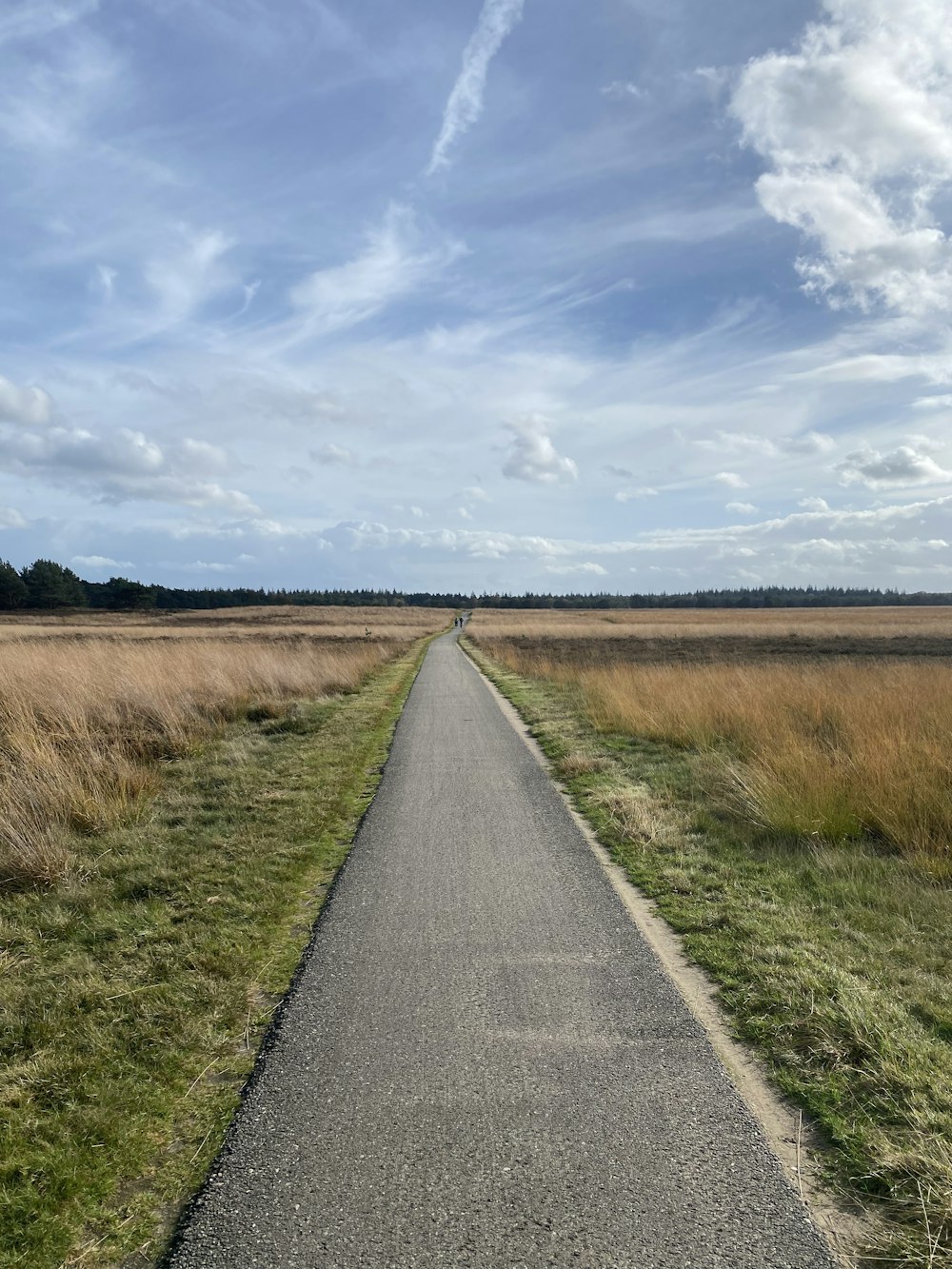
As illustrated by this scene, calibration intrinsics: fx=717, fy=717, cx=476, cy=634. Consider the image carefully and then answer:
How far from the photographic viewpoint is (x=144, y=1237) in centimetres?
245

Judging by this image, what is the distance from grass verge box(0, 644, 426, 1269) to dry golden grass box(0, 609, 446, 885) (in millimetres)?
439

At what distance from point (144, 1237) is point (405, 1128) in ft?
3.14

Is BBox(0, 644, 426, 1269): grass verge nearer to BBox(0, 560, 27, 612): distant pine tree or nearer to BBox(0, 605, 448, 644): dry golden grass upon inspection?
BBox(0, 605, 448, 644): dry golden grass

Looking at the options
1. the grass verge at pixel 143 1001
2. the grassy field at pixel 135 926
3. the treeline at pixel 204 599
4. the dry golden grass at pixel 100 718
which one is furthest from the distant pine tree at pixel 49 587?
the grass verge at pixel 143 1001

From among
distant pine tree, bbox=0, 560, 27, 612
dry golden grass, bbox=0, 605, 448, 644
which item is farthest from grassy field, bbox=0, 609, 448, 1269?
distant pine tree, bbox=0, 560, 27, 612

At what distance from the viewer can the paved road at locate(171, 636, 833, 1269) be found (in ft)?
7.77

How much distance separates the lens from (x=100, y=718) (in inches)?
439

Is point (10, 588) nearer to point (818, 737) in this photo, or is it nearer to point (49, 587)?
point (49, 587)

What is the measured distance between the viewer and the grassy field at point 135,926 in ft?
9.00

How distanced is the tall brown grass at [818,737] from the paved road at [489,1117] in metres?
3.19

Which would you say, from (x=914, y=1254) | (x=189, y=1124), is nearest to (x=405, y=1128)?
(x=189, y=1124)

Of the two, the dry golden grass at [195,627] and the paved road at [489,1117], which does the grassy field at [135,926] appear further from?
the dry golden grass at [195,627]

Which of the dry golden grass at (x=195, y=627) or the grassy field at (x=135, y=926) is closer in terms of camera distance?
the grassy field at (x=135, y=926)

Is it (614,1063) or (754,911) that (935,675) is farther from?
(614,1063)
